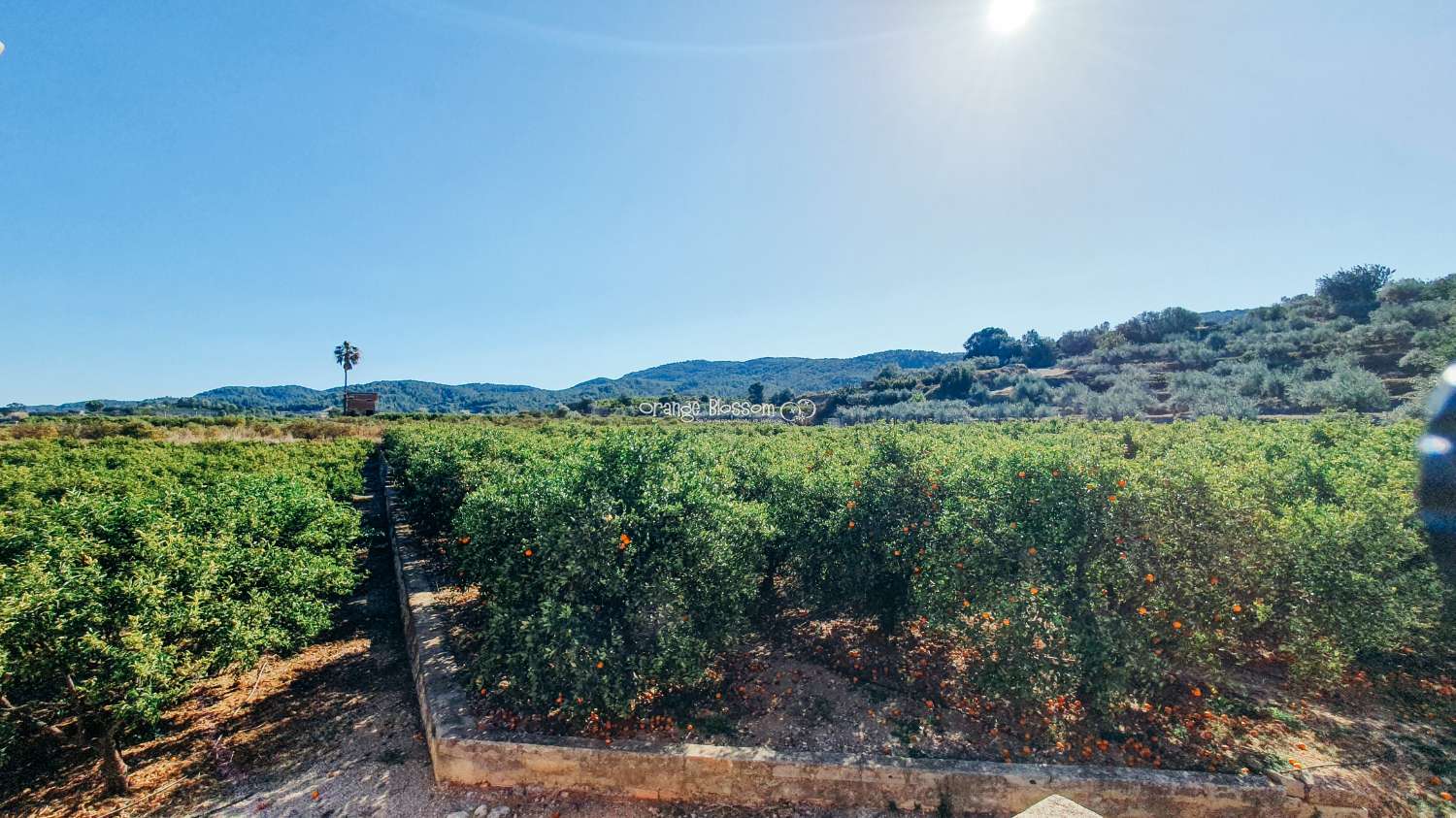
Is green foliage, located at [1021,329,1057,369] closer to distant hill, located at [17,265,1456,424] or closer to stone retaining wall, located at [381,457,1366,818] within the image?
distant hill, located at [17,265,1456,424]

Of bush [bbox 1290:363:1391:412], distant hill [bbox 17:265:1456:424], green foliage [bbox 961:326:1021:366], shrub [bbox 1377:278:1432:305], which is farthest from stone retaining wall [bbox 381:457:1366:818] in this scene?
green foliage [bbox 961:326:1021:366]

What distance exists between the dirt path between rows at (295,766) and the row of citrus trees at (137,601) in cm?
41

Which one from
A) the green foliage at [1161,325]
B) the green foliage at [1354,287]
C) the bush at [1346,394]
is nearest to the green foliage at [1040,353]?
the green foliage at [1161,325]

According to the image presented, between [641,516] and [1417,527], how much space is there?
9542 mm

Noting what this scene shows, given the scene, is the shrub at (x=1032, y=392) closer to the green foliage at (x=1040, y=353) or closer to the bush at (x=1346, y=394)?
the bush at (x=1346, y=394)

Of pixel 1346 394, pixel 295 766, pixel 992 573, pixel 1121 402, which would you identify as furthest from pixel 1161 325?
pixel 295 766

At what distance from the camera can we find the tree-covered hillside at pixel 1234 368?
124ft

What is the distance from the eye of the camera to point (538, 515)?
5352mm

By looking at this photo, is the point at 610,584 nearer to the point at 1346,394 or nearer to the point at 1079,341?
the point at 1346,394

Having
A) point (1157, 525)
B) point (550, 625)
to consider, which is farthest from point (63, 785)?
point (1157, 525)

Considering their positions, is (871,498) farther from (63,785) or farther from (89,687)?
(63,785)

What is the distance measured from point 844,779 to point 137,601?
21.3ft

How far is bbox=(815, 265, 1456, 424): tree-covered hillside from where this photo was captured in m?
37.8

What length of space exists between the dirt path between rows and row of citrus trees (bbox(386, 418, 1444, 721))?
3.01 ft
